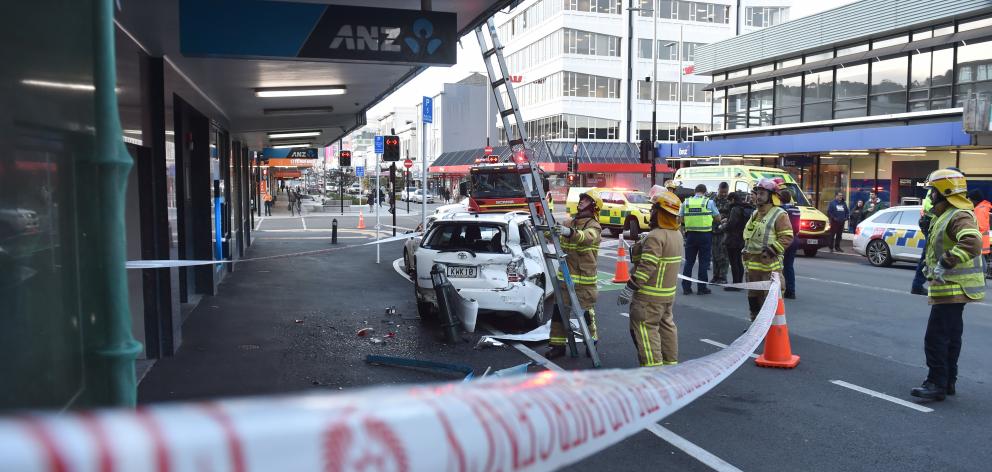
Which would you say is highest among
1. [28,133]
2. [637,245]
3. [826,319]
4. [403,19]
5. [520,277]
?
[403,19]

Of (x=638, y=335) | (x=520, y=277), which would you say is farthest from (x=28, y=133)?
(x=520, y=277)

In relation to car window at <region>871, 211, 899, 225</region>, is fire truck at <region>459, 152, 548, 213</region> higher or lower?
higher

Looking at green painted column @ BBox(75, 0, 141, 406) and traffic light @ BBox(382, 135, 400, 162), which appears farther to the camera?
traffic light @ BBox(382, 135, 400, 162)

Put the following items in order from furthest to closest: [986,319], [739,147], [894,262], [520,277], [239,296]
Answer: [739,147] → [894,262] → [239,296] → [986,319] → [520,277]

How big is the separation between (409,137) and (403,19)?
390 feet

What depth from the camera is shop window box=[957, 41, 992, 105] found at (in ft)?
79.0

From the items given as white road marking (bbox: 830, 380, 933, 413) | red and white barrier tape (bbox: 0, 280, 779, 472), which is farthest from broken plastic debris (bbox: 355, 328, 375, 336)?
red and white barrier tape (bbox: 0, 280, 779, 472)

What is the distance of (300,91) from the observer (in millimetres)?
11523

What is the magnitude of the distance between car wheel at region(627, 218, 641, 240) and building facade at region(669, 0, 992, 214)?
8.42 metres

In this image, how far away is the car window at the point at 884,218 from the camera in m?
18.0

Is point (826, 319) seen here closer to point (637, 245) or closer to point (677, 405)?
point (637, 245)

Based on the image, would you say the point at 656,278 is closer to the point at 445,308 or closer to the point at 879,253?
the point at 445,308

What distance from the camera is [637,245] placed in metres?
6.92

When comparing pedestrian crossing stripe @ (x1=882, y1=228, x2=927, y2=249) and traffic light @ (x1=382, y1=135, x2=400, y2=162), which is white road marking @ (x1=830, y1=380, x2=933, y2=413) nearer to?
pedestrian crossing stripe @ (x1=882, y1=228, x2=927, y2=249)
